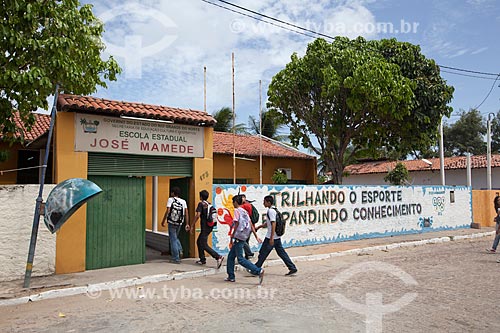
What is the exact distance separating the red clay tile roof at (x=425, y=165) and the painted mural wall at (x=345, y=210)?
→ 13.3 metres

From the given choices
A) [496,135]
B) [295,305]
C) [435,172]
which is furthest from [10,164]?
[496,135]

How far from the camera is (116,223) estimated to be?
8.84m

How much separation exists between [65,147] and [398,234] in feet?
39.9

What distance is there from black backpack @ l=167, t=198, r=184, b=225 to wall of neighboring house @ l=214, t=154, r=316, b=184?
9.04 meters

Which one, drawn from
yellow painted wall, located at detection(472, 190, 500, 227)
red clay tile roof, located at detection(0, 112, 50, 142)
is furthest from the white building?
red clay tile roof, located at detection(0, 112, 50, 142)

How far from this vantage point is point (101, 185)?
871 centimetres

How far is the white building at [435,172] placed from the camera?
29250mm

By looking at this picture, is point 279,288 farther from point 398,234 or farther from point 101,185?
point 398,234

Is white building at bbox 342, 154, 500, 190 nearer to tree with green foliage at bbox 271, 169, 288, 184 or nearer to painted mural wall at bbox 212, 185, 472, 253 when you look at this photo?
tree with green foliage at bbox 271, 169, 288, 184

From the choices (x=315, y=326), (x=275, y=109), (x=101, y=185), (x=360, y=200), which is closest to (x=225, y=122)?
(x=275, y=109)

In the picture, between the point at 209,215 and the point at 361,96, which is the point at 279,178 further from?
the point at 209,215

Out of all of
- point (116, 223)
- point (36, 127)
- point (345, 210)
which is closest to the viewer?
point (116, 223)

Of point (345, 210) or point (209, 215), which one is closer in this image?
point (209, 215)

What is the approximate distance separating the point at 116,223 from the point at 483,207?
18.5 meters
